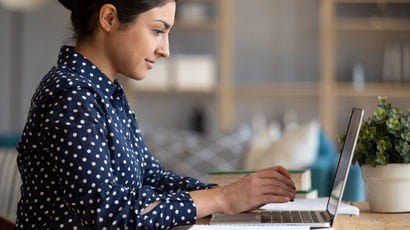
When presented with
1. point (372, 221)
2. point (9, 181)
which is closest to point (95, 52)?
point (372, 221)

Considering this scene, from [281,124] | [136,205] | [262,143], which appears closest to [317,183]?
[262,143]

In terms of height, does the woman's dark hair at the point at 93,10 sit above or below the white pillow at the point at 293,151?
above

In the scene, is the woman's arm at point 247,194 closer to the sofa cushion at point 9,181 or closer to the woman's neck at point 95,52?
the woman's neck at point 95,52

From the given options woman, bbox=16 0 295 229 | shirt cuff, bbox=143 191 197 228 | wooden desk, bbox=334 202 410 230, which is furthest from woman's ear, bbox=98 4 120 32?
wooden desk, bbox=334 202 410 230

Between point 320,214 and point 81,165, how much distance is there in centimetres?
50

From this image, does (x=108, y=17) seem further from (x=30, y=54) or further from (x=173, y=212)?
(x=30, y=54)

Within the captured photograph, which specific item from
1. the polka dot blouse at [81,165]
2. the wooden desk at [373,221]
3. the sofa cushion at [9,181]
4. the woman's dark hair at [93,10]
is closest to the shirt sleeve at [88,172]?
the polka dot blouse at [81,165]

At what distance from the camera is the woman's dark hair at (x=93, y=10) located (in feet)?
4.83

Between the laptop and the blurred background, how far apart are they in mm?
3857

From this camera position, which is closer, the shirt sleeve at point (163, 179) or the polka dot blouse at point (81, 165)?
the polka dot blouse at point (81, 165)

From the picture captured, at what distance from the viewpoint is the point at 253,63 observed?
598 centimetres

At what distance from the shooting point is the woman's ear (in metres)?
1.49

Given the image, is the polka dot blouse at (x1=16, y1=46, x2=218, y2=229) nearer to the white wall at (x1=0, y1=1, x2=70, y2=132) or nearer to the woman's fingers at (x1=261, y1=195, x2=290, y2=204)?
the woman's fingers at (x1=261, y1=195, x2=290, y2=204)

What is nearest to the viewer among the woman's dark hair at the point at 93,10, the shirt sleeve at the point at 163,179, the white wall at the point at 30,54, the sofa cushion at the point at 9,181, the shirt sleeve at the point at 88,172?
the shirt sleeve at the point at 88,172
